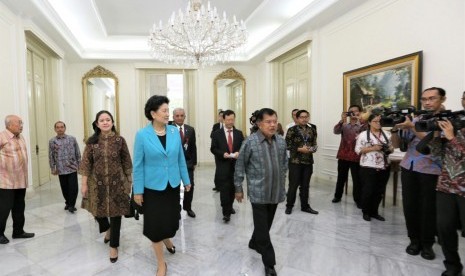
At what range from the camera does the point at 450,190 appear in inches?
86.5

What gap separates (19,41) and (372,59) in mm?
6432

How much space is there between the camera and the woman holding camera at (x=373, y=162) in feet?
12.1

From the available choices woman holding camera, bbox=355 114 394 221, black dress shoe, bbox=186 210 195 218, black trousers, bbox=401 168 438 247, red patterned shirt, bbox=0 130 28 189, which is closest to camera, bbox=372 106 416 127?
black trousers, bbox=401 168 438 247

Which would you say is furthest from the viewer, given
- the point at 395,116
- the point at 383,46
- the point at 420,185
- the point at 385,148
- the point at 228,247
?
the point at 383,46

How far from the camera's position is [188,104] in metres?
9.49

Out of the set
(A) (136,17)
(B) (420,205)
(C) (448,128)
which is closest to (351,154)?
(B) (420,205)

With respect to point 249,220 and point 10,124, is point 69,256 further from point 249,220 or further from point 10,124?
point 249,220

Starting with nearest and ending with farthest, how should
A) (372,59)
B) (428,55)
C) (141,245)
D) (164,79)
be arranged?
1. (141,245)
2. (428,55)
3. (372,59)
4. (164,79)

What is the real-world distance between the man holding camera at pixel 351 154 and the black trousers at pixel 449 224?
2.06 metres

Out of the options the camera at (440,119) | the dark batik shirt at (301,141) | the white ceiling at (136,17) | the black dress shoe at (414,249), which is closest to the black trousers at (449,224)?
the black dress shoe at (414,249)

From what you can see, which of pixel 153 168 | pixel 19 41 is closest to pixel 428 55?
pixel 153 168

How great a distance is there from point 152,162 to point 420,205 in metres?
2.64

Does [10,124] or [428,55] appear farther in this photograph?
[428,55]

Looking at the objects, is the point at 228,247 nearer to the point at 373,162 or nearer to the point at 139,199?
the point at 139,199
